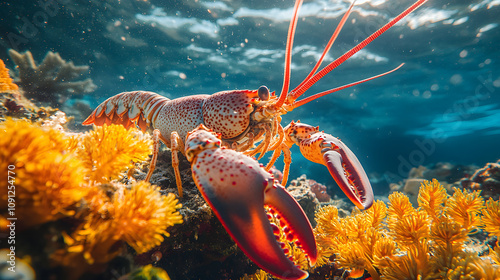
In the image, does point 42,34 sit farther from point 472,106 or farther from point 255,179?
point 472,106

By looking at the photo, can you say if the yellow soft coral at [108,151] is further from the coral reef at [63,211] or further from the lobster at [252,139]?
the lobster at [252,139]

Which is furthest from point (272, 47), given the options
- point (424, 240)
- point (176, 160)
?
point (424, 240)

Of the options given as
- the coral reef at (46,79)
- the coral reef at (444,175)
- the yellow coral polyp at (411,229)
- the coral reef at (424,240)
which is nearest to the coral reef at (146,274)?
the coral reef at (424,240)

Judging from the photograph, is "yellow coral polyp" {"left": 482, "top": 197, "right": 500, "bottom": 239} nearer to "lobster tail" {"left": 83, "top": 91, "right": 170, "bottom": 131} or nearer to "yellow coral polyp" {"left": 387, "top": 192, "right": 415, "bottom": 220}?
"yellow coral polyp" {"left": 387, "top": 192, "right": 415, "bottom": 220}

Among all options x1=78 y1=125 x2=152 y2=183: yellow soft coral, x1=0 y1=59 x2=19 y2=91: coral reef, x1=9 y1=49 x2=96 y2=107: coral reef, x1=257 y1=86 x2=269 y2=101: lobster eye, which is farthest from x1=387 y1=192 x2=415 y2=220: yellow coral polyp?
x1=9 y1=49 x2=96 y2=107: coral reef

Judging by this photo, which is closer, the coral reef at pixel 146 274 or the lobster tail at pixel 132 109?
the coral reef at pixel 146 274

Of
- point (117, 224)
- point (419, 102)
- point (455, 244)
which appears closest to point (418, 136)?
point (419, 102)
